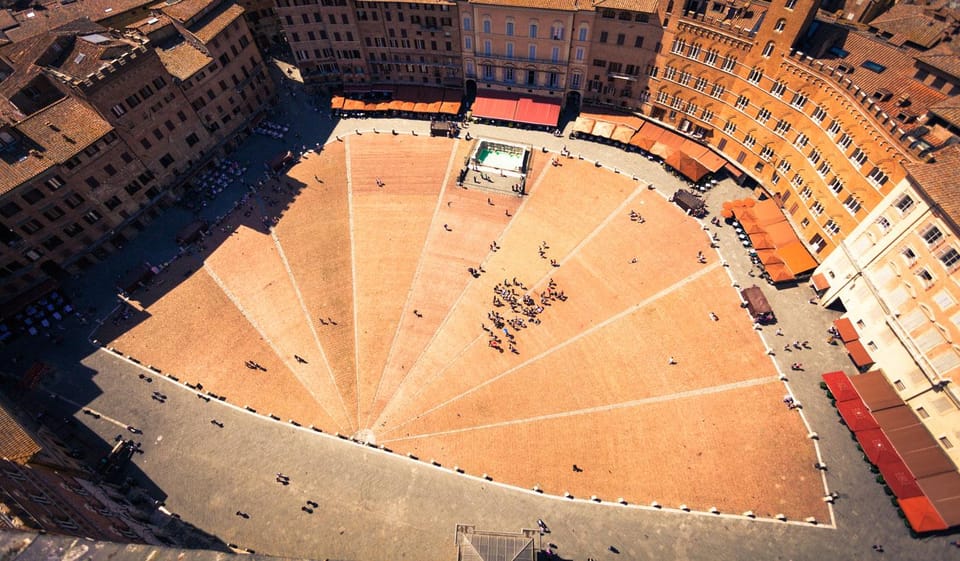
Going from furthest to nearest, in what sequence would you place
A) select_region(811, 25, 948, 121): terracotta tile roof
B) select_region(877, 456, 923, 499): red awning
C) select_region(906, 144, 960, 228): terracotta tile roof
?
1. select_region(811, 25, 948, 121): terracotta tile roof
2. select_region(877, 456, 923, 499): red awning
3. select_region(906, 144, 960, 228): terracotta tile roof

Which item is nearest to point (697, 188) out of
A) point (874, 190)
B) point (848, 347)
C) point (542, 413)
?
point (874, 190)

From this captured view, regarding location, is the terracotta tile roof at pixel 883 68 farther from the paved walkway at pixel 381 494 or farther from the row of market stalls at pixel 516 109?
the row of market stalls at pixel 516 109

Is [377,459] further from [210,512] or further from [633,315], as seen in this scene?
[633,315]

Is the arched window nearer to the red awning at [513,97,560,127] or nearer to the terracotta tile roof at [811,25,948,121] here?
the red awning at [513,97,560,127]

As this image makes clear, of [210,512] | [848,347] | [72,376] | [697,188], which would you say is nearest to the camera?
[210,512]

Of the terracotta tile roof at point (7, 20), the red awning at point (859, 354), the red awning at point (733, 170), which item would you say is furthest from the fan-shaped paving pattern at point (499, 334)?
the terracotta tile roof at point (7, 20)

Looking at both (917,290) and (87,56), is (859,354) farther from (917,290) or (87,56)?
(87,56)

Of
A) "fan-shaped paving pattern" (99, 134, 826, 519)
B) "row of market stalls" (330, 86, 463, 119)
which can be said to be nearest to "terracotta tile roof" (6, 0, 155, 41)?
"row of market stalls" (330, 86, 463, 119)

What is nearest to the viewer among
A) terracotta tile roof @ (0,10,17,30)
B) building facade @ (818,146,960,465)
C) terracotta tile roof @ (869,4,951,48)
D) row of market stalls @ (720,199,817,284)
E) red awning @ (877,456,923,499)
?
building facade @ (818,146,960,465)
